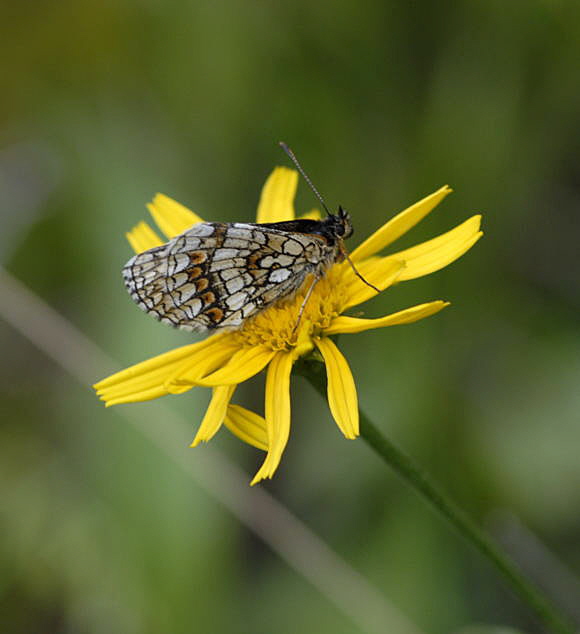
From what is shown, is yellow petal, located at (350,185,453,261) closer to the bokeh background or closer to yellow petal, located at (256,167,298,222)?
yellow petal, located at (256,167,298,222)

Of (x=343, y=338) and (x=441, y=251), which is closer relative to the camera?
(x=441, y=251)

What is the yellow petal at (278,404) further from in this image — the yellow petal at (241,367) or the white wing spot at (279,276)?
the white wing spot at (279,276)

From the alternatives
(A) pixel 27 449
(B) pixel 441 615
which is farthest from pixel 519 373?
(A) pixel 27 449

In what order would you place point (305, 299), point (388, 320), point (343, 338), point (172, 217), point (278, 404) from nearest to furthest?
point (388, 320) < point (278, 404) < point (305, 299) < point (172, 217) < point (343, 338)

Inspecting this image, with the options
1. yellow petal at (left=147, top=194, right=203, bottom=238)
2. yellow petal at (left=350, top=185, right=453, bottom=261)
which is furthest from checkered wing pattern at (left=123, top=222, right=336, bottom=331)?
yellow petal at (left=147, top=194, right=203, bottom=238)

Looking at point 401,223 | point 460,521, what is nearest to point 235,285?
point 401,223

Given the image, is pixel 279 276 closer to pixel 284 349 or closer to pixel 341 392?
pixel 284 349

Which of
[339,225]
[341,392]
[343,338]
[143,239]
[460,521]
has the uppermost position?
[143,239]
